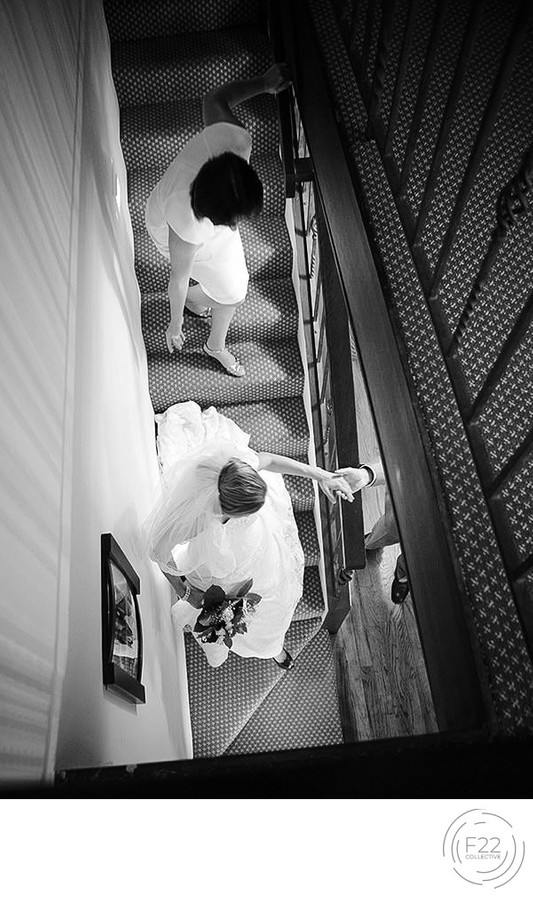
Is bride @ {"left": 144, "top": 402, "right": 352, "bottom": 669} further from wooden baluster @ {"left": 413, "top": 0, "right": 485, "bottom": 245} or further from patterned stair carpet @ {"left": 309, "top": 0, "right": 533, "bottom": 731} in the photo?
wooden baluster @ {"left": 413, "top": 0, "right": 485, "bottom": 245}

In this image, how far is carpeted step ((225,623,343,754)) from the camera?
185 inches

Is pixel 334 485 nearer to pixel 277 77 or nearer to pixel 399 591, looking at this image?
pixel 399 591

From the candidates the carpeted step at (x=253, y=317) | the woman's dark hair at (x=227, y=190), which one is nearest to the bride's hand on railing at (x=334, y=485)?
the woman's dark hair at (x=227, y=190)

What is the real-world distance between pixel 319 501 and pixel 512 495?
2786 mm

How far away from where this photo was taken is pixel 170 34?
461cm

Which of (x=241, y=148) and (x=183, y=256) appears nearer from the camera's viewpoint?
(x=241, y=148)

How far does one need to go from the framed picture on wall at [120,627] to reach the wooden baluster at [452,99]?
1.62 meters

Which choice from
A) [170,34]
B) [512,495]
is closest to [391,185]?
[512,495]

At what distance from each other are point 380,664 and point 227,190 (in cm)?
317

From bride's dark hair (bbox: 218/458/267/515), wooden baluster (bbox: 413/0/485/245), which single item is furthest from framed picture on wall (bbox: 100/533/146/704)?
wooden baluster (bbox: 413/0/485/245)

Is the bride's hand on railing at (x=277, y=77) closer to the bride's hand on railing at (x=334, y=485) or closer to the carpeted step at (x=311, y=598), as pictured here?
the bride's hand on railing at (x=334, y=485)

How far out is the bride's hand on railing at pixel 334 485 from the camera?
11.5 ft
